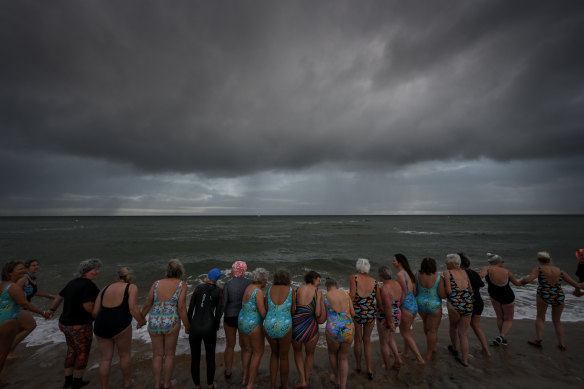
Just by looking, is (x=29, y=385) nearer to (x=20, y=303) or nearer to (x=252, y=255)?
(x=20, y=303)

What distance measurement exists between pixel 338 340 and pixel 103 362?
12.9ft

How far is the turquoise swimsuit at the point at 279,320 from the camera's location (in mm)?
3643

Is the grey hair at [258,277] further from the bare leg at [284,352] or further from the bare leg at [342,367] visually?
the bare leg at [342,367]

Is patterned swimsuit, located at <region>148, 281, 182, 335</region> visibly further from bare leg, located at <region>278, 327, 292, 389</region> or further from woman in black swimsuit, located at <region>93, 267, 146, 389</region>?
bare leg, located at <region>278, 327, 292, 389</region>

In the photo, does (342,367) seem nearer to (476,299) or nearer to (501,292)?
(476,299)

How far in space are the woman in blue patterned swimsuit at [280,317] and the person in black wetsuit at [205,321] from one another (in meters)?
0.93

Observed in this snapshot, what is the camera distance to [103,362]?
12.5 feet

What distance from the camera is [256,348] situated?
3.94 m

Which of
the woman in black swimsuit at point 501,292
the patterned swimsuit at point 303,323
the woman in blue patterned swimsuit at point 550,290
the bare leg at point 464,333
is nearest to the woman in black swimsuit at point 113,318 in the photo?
the patterned swimsuit at point 303,323

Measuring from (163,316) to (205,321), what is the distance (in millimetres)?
704

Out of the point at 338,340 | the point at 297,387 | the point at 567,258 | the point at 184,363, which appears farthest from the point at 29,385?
the point at 567,258

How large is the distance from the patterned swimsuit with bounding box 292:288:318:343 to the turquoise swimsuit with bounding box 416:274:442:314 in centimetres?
249

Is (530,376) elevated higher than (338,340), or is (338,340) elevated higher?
(338,340)

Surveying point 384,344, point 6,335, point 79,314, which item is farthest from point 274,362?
point 6,335
